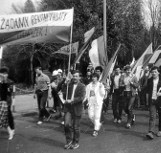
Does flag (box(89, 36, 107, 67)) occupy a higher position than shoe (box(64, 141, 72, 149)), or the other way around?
flag (box(89, 36, 107, 67))

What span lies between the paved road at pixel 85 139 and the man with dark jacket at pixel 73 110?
239mm

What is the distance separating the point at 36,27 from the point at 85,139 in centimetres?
317

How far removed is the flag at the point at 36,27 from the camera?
7734 mm

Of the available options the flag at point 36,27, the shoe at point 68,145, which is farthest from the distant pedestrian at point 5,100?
the shoe at point 68,145

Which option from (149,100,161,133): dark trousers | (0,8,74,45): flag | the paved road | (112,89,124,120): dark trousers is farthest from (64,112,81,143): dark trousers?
(112,89,124,120): dark trousers

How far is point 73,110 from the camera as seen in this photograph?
643 centimetres

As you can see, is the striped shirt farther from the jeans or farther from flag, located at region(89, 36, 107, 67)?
the jeans

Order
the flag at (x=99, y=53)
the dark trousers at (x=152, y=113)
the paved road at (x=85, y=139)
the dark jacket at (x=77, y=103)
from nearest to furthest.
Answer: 1. the paved road at (x=85, y=139)
2. the dark jacket at (x=77, y=103)
3. the dark trousers at (x=152, y=113)
4. the flag at (x=99, y=53)

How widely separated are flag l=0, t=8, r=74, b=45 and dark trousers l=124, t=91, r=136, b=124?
2.31 metres

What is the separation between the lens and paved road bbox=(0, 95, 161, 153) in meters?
6.07

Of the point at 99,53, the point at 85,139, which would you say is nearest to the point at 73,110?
the point at 85,139

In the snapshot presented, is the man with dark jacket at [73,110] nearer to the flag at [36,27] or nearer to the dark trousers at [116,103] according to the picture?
the flag at [36,27]

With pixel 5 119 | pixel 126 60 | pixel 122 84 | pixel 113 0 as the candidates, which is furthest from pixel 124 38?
pixel 5 119

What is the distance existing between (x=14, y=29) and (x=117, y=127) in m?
3.79
